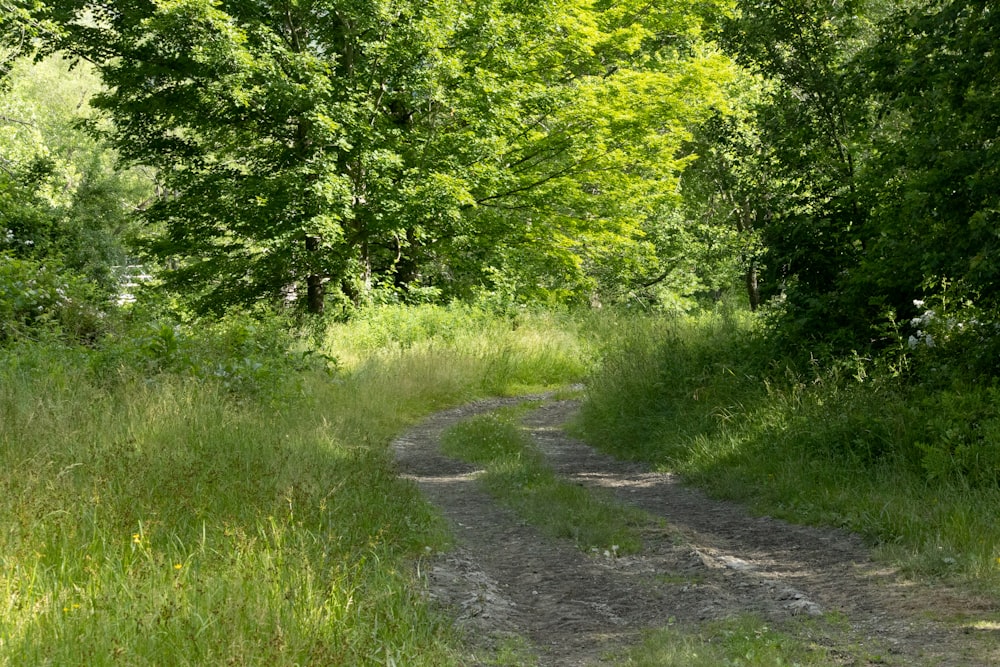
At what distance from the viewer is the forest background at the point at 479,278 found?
19.7ft

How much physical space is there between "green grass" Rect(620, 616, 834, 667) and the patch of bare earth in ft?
0.37

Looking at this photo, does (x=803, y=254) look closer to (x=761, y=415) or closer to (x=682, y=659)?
(x=761, y=415)

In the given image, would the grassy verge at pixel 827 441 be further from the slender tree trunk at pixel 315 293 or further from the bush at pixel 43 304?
the slender tree trunk at pixel 315 293

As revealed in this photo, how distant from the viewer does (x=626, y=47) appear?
23125mm

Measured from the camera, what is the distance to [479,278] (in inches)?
945

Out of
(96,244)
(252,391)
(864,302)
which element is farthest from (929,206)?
(96,244)

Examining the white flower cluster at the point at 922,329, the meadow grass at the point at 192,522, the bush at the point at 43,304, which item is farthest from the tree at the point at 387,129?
the white flower cluster at the point at 922,329

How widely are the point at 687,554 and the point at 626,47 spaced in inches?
744

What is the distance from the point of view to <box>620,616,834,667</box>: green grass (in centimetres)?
454

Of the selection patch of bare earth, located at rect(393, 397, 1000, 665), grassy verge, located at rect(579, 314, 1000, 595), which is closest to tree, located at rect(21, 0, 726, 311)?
grassy verge, located at rect(579, 314, 1000, 595)

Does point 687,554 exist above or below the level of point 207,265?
below

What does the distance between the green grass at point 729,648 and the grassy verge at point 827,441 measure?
4.85ft

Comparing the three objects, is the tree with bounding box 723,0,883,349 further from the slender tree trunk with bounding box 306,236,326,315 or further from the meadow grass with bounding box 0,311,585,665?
the slender tree trunk with bounding box 306,236,326,315

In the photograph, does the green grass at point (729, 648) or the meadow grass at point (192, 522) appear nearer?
the meadow grass at point (192, 522)
